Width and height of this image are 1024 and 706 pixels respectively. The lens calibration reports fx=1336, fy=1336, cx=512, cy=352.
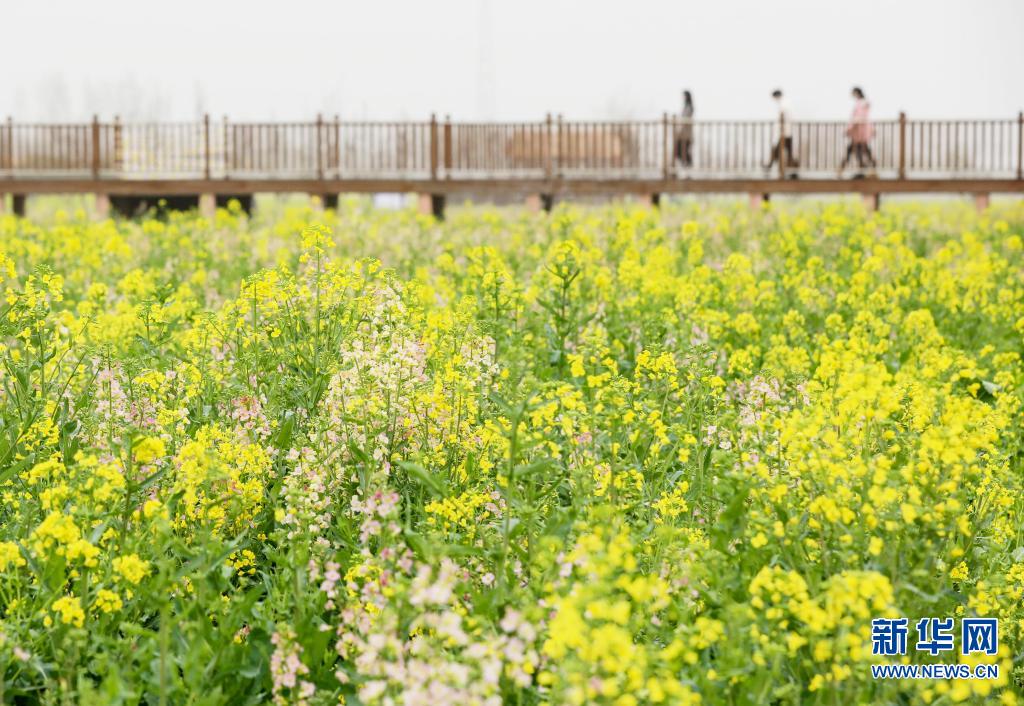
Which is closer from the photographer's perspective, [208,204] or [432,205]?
[432,205]

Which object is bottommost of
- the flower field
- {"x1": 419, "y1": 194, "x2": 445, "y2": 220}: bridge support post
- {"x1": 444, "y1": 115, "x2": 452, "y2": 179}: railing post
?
the flower field

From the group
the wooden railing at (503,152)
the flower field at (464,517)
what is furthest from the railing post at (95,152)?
the flower field at (464,517)

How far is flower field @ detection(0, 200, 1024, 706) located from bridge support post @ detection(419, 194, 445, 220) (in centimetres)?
1663

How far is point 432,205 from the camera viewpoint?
2541 cm

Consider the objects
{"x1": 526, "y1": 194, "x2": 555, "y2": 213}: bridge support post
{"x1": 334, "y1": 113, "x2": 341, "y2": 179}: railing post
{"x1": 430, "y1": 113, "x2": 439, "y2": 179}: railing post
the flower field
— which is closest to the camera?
the flower field

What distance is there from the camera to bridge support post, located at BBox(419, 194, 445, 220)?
24.9 m

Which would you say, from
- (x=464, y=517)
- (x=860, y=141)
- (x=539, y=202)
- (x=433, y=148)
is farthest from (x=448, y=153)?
(x=464, y=517)

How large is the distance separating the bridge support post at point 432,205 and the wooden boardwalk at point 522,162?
5 cm

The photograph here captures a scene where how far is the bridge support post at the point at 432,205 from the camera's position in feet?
81.6

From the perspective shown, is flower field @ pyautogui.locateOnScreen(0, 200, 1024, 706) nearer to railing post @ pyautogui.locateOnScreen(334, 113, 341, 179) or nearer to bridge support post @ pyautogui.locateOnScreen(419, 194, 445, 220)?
bridge support post @ pyautogui.locateOnScreen(419, 194, 445, 220)

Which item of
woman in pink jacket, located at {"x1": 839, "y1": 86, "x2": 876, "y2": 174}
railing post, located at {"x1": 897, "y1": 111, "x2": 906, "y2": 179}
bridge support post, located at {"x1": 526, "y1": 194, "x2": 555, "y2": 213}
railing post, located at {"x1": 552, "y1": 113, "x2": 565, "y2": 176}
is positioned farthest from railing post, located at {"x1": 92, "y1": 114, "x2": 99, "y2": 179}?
railing post, located at {"x1": 897, "y1": 111, "x2": 906, "y2": 179}

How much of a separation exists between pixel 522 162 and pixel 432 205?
190 cm

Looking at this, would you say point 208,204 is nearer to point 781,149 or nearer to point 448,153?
point 448,153

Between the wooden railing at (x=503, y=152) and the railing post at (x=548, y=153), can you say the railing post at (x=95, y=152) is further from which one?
the railing post at (x=548, y=153)
